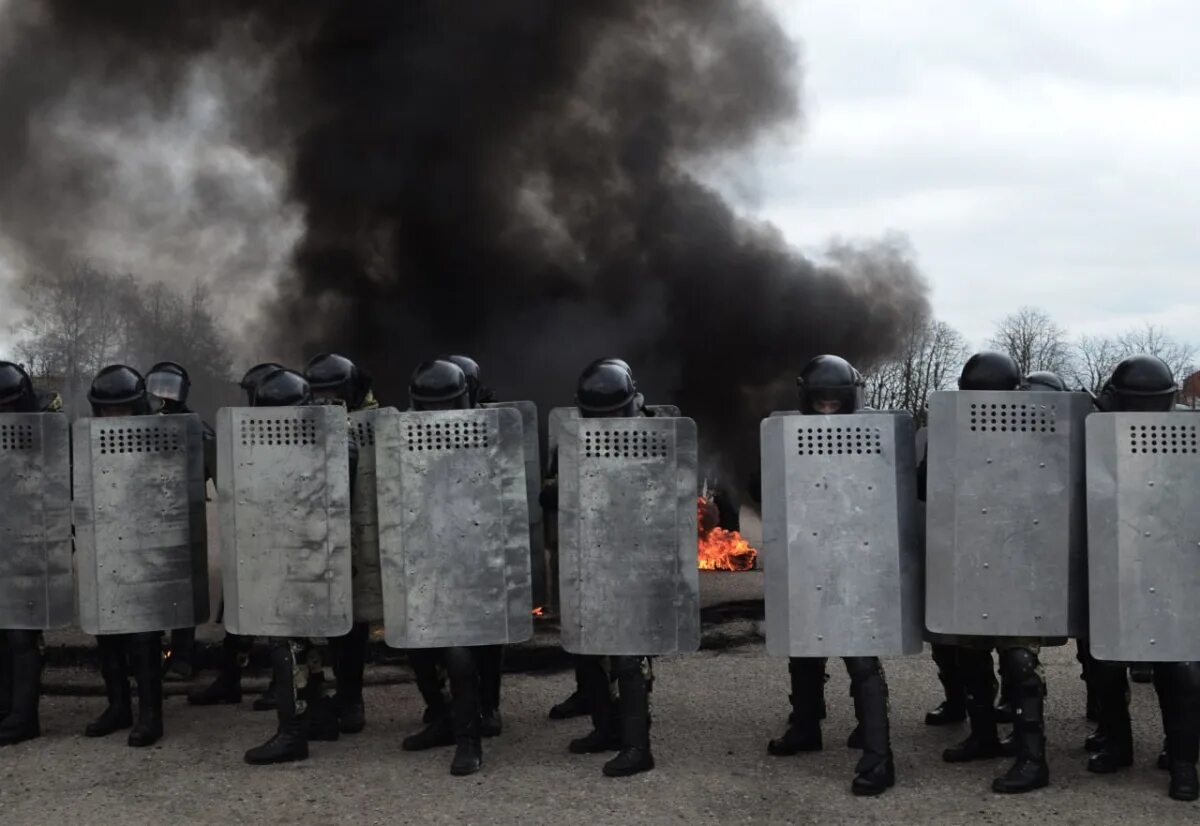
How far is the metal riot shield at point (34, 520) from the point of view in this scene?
5.86 metres

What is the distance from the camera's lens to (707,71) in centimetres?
1845

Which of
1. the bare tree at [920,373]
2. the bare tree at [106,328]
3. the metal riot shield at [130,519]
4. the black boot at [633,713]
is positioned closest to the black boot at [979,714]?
the black boot at [633,713]

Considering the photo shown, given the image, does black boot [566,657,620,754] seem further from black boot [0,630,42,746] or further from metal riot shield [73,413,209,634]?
black boot [0,630,42,746]

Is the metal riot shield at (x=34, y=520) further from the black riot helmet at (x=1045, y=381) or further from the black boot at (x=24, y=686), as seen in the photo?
the black riot helmet at (x=1045, y=381)

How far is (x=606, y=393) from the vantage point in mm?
5328

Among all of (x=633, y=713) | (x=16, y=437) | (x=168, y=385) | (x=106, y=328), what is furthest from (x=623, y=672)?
(x=106, y=328)

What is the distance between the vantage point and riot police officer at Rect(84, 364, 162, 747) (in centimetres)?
586

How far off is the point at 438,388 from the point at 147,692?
223cm

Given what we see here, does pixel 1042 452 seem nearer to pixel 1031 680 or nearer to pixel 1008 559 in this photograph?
pixel 1008 559

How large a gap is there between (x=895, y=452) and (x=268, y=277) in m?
15.2

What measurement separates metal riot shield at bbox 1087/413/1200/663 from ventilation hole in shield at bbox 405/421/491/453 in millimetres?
2678

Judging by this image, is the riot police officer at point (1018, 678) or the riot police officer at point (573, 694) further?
the riot police officer at point (573, 694)

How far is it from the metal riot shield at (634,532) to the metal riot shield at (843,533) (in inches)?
16.4

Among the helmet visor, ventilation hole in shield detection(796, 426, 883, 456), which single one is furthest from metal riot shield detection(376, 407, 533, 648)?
the helmet visor
